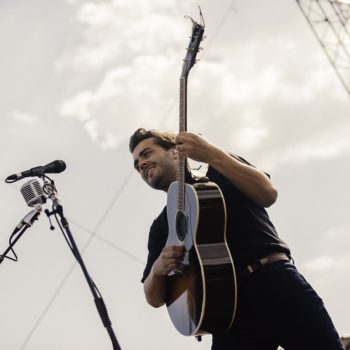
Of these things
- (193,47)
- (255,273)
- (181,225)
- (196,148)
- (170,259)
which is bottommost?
(255,273)

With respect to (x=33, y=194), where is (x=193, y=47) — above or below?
above

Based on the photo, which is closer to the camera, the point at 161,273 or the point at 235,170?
the point at 235,170

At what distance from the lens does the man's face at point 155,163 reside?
3.45 metres

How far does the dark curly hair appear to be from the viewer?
3.53 metres

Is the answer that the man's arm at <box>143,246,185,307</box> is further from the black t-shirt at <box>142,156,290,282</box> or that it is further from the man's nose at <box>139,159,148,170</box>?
the man's nose at <box>139,159,148,170</box>

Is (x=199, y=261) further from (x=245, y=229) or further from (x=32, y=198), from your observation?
(x=32, y=198)

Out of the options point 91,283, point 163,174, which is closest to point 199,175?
point 163,174

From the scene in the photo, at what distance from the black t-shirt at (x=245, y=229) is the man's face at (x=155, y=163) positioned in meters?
0.34

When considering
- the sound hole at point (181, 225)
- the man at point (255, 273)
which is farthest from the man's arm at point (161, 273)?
the sound hole at point (181, 225)

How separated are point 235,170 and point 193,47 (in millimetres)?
1201

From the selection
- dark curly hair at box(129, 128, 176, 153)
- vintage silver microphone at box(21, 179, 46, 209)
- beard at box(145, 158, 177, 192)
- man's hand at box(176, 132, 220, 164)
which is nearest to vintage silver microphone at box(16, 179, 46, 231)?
vintage silver microphone at box(21, 179, 46, 209)

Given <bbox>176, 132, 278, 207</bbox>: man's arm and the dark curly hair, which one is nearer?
<bbox>176, 132, 278, 207</bbox>: man's arm

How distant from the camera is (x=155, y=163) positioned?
346 cm

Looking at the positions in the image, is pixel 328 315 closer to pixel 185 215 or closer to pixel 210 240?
pixel 210 240
